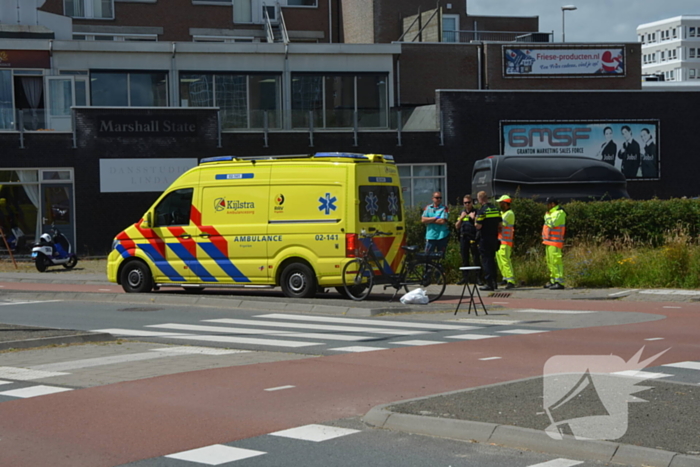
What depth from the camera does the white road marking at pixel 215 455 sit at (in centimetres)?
628

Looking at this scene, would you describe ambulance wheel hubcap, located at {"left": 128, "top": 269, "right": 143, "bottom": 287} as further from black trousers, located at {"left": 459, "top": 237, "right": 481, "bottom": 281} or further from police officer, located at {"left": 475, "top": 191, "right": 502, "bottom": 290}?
police officer, located at {"left": 475, "top": 191, "right": 502, "bottom": 290}

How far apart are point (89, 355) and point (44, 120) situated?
2400cm

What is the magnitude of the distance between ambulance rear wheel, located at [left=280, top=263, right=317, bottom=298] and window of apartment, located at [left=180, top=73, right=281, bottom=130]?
18.6 m

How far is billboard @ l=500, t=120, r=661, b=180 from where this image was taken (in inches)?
1471

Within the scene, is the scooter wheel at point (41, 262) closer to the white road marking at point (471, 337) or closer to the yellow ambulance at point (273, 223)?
the yellow ambulance at point (273, 223)

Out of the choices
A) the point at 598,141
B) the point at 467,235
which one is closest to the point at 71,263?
the point at 467,235

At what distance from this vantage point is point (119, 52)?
118 ft

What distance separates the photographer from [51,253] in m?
28.0

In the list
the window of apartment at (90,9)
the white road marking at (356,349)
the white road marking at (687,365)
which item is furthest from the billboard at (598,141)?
the white road marking at (687,365)

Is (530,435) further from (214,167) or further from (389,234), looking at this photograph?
(214,167)

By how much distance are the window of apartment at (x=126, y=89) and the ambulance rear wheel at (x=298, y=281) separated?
2015 cm

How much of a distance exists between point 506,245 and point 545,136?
1941 centimetres

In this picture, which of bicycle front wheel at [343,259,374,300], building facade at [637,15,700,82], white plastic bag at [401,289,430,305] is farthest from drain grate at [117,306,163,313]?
building facade at [637,15,700,82]

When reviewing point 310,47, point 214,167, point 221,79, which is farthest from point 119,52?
point 214,167
